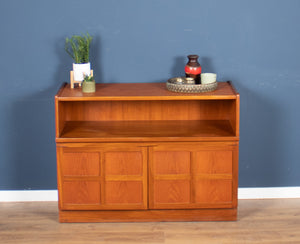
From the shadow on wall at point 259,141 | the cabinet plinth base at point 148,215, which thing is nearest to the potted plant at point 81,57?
the cabinet plinth base at point 148,215

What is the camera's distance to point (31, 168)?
4.00 meters

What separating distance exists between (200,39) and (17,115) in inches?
55.0

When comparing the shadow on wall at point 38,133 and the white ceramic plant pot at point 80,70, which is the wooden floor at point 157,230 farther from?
the white ceramic plant pot at point 80,70

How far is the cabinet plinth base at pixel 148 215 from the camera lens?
3.66 metres

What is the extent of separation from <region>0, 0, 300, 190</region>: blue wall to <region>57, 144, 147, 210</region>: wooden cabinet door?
444 mm

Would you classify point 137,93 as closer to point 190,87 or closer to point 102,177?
point 190,87

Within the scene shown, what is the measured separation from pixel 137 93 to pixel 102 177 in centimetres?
59

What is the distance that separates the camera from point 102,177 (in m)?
3.59

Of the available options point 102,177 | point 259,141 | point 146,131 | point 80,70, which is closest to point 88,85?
point 80,70

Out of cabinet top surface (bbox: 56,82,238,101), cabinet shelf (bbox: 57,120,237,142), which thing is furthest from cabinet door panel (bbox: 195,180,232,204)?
cabinet top surface (bbox: 56,82,238,101)

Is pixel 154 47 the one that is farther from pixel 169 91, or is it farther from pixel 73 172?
pixel 73 172

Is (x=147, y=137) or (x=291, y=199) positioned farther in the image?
(x=291, y=199)

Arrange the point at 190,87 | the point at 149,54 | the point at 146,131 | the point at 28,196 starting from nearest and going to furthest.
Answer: the point at 190,87 < the point at 146,131 < the point at 149,54 < the point at 28,196

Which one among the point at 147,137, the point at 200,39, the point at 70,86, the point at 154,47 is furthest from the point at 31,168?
the point at 200,39
